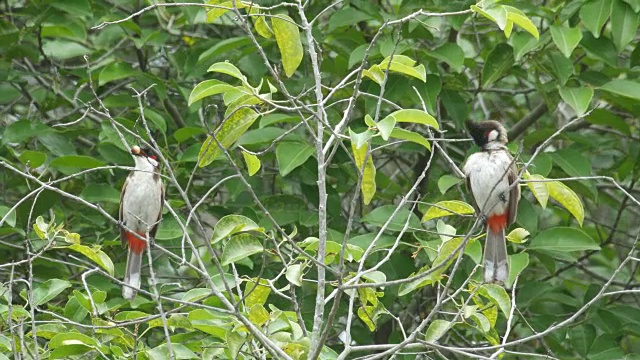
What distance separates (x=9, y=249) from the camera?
17.4ft

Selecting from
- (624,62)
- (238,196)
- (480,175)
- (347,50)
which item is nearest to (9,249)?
(238,196)

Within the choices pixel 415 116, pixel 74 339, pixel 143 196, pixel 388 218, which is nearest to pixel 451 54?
pixel 388 218

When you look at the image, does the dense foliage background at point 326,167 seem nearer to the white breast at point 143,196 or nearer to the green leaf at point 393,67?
the white breast at point 143,196

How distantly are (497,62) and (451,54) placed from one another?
27 centimetres

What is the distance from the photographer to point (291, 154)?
4.69 metres

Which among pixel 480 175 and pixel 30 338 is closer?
pixel 30 338

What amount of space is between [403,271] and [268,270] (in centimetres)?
62

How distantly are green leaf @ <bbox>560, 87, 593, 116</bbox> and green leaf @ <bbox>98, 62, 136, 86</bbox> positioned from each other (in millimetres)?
2071

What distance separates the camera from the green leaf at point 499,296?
3371mm

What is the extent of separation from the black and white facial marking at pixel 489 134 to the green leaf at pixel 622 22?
0.63m

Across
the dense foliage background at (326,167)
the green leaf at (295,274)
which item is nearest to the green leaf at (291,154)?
the dense foliage background at (326,167)

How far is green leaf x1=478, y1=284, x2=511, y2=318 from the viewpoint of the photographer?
133 inches

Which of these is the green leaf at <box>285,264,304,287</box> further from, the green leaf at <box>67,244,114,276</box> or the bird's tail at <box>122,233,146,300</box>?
the bird's tail at <box>122,233,146,300</box>

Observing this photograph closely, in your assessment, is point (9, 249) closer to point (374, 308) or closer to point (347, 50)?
point (347, 50)
